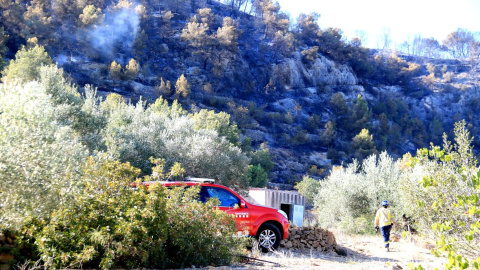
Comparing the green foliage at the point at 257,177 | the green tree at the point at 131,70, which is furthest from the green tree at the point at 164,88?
the green foliage at the point at 257,177

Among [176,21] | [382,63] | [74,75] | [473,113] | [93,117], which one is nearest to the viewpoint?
[93,117]

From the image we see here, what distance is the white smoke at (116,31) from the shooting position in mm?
60053

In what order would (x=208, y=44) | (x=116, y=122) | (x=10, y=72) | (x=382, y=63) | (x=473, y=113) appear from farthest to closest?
(x=382, y=63), (x=473, y=113), (x=208, y=44), (x=10, y=72), (x=116, y=122)

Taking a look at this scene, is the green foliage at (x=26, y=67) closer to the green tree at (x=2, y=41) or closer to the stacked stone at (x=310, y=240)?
the green tree at (x=2, y=41)

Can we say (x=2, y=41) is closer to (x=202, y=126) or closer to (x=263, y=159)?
(x=202, y=126)

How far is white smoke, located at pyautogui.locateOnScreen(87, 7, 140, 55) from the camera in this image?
197 feet

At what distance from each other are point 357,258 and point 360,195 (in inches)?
484

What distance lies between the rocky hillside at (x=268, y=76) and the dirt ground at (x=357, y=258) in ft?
109

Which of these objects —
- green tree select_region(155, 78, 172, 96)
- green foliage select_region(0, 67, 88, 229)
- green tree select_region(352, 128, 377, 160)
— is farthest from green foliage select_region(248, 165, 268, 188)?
green foliage select_region(0, 67, 88, 229)

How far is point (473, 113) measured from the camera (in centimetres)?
8406

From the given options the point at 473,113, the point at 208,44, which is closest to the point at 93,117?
the point at 208,44

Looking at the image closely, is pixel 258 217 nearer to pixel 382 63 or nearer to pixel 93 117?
pixel 93 117

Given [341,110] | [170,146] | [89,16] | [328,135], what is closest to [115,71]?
[89,16]

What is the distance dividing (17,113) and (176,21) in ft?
236
